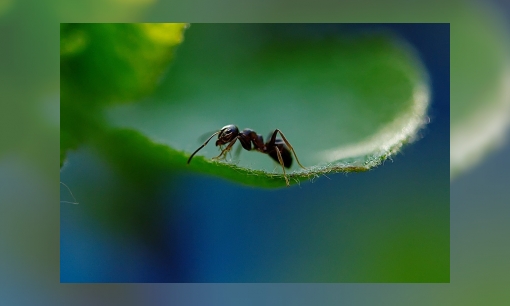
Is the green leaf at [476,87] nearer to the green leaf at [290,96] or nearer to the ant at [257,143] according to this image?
the green leaf at [290,96]

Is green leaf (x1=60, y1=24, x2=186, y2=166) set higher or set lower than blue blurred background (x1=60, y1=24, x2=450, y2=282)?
higher

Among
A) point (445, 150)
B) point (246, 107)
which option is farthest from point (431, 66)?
point (246, 107)

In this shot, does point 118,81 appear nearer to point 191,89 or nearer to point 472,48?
point 191,89

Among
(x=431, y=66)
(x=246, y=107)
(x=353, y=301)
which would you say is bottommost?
(x=353, y=301)

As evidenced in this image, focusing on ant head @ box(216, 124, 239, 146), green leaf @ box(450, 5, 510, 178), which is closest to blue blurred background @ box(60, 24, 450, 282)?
green leaf @ box(450, 5, 510, 178)

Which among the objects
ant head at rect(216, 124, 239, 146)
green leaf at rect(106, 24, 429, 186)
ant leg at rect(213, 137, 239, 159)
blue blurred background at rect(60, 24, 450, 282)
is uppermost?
green leaf at rect(106, 24, 429, 186)

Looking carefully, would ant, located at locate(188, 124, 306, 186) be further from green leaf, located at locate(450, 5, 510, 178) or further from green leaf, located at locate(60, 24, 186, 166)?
green leaf, located at locate(450, 5, 510, 178)

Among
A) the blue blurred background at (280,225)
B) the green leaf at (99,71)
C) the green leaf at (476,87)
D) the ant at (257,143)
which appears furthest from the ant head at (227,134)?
the green leaf at (476,87)
